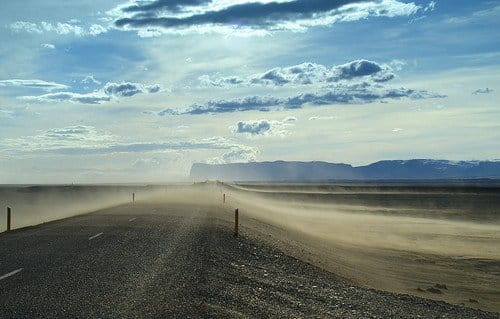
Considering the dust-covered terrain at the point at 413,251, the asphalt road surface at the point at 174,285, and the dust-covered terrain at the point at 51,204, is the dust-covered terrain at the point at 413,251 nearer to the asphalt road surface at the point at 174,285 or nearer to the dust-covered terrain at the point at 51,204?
the asphalt road surface at the point at 174,285

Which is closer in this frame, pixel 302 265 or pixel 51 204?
pixel 302 265

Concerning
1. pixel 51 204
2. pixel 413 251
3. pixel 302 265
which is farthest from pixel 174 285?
pixel 51 204

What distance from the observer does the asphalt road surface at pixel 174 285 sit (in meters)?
10.4

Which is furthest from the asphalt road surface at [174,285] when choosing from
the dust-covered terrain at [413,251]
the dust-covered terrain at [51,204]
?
the dust-covered terrain at [51,204]

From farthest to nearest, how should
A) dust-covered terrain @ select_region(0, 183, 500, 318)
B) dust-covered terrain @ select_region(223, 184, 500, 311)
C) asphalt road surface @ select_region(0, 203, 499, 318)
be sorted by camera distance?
1. dust-covered terrain @ select_region(223, 184, 500, 311)
2. dust-covered terrain @ select_region(0, 183, 500, 318)
3. asphalt road surface @ select_region(0, 203, 499, 318)

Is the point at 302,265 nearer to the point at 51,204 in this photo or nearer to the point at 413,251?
the point at 413,251

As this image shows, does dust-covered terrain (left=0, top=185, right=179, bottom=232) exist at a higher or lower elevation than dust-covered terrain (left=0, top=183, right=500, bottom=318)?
lower

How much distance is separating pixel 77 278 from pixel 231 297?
3.82m

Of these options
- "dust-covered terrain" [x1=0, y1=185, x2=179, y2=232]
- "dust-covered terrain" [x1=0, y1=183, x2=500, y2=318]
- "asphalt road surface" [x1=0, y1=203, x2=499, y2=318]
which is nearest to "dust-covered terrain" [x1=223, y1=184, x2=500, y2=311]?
"dust-covered terrain" [x1=0, y1=183, x2=500, y2=318]

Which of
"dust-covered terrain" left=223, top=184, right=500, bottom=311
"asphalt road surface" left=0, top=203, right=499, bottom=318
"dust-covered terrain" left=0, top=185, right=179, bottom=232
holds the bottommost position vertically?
"dust-covered terrain" left=0, top=185, right=179, bottom=232

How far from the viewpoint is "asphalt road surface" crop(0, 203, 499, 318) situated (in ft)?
34.2

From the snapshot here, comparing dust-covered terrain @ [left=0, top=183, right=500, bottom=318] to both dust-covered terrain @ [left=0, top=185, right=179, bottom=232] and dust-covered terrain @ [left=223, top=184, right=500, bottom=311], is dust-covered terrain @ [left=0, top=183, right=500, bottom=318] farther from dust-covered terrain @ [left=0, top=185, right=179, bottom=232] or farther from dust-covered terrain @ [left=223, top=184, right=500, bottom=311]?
dust-covered terrain @ [left=0, top=185, right=179, bottom=232]

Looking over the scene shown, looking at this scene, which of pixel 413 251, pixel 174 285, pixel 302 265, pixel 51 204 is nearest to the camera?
pixel 174 285

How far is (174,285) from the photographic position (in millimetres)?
12477
